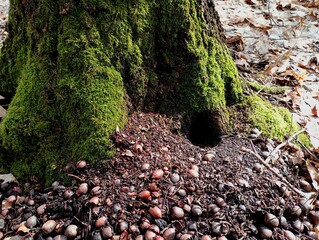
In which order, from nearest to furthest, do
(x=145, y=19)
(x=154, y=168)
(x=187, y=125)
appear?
(x=154, y=168)
(x=145, y=19)
(x=187, y=125)

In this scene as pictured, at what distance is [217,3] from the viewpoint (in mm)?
7605

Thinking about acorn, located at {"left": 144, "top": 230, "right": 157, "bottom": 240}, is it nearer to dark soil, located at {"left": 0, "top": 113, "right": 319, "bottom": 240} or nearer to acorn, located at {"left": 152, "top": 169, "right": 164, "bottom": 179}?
dark soil, located at {"left": 0, "top": 113, "right": 319, "bottom": 240}

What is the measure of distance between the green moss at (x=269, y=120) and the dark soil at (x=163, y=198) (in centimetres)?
45

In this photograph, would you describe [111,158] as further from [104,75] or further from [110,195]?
[104,75]

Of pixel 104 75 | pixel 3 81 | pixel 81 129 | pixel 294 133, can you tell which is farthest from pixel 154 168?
pixel 3 81

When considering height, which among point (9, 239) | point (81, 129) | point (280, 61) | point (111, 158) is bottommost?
point (280, 61)

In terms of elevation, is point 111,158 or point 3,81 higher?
point 3,81

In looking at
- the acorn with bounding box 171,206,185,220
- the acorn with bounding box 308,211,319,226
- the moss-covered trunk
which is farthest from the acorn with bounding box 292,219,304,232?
the moss-covered trunk

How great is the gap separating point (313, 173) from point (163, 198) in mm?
1320

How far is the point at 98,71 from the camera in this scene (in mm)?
2527

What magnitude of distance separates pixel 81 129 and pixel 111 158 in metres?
0.32

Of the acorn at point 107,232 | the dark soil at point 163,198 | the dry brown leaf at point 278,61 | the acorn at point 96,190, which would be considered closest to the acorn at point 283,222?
the dark soil at point 163,198

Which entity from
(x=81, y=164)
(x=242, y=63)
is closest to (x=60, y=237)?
(x=81, y=164)

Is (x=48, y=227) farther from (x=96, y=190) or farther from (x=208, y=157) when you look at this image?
(x=208, y=157)
